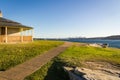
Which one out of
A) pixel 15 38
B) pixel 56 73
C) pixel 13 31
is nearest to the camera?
pixel 56 73

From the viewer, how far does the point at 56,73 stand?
996 cm

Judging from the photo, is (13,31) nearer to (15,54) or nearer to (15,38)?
(15,38)

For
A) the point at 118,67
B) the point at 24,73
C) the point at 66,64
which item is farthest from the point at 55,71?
the point at 118,67

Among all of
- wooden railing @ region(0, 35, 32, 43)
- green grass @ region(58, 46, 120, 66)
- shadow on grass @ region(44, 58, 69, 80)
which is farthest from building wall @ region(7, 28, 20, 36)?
shadow on grass @ region(44, 58, 69, 80)

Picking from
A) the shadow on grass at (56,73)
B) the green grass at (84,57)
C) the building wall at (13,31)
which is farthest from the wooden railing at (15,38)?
the shadow on grass at (56,73)

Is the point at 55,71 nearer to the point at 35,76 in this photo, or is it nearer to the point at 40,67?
the point at 40,67

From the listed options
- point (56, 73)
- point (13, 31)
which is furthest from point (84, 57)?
point (13, 31)

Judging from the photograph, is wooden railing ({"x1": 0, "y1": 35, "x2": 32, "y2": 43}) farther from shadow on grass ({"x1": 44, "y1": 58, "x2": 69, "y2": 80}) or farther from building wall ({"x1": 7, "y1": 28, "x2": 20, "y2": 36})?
shadow on grass ({"x1": 44, "y1": 58, "x2": 69, "y2": 80})

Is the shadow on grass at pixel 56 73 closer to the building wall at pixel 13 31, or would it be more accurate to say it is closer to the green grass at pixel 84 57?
the green grass at pixel 84 57

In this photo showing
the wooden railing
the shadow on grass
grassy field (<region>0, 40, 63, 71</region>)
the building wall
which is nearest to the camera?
the shadow on grass

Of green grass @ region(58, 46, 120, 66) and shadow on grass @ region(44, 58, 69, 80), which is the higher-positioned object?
green grass @ region(58, 46, 120, 66)

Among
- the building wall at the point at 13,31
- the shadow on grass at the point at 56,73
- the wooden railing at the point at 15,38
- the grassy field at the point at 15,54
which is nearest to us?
the shadow on grass at the point at 56,73

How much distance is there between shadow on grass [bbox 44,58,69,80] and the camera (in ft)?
30.9

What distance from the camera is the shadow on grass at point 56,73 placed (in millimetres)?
9424
